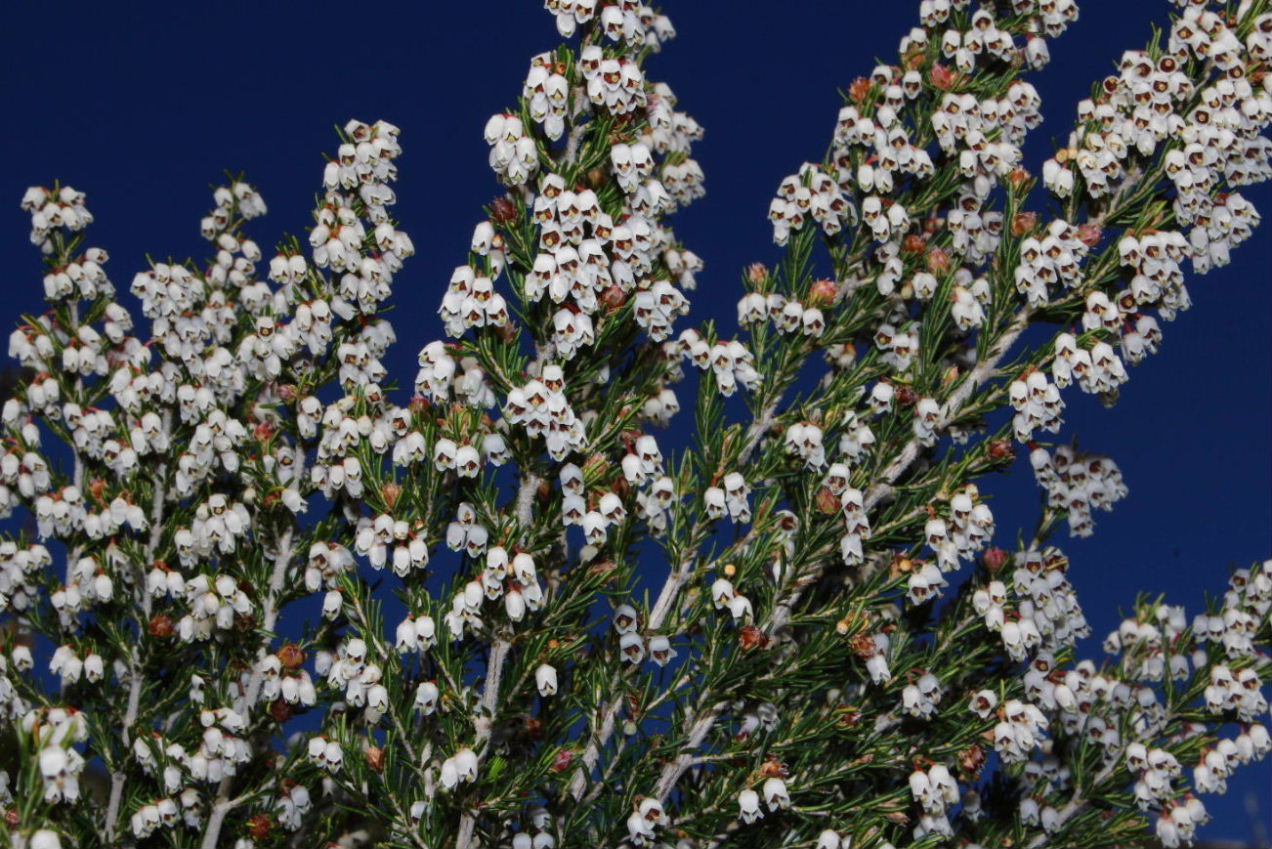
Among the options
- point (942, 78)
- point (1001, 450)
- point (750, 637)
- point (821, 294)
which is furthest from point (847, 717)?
point (942, 78)

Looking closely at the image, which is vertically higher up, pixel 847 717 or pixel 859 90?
pixel 859 90

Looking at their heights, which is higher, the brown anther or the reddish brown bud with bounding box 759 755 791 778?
the brown anther

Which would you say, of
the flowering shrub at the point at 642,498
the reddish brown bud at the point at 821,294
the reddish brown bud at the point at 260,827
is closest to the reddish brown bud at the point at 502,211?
the flowering shrub at the point at 642,498

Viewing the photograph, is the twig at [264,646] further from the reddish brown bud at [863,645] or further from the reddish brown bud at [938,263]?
the reddish brown bud at [938,263]

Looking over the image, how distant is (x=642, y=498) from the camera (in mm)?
6109

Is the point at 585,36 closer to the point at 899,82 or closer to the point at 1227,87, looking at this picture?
the point at 899,82

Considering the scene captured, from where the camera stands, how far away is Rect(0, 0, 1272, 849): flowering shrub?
6023 millimetres

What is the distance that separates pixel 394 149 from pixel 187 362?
6.09 ft

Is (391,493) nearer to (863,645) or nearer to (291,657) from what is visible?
(291,657)

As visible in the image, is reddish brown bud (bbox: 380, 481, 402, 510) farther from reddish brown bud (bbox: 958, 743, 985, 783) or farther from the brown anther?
reddish brown bud (bbox: 958, 743, 985, 783)

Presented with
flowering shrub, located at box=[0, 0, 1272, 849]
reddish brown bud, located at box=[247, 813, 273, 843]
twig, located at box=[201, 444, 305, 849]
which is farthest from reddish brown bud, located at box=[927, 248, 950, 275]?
reddish brown bud, located at box=[247, 813, 273, 843]

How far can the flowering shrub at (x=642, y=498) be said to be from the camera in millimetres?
6023

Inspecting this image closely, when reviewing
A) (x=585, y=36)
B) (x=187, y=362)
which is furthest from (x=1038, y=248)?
(x=187, y=362)

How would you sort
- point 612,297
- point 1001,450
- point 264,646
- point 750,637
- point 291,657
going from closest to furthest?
point 612,297
point 750,637
point 1001,450
point 291,657
point 264,646
